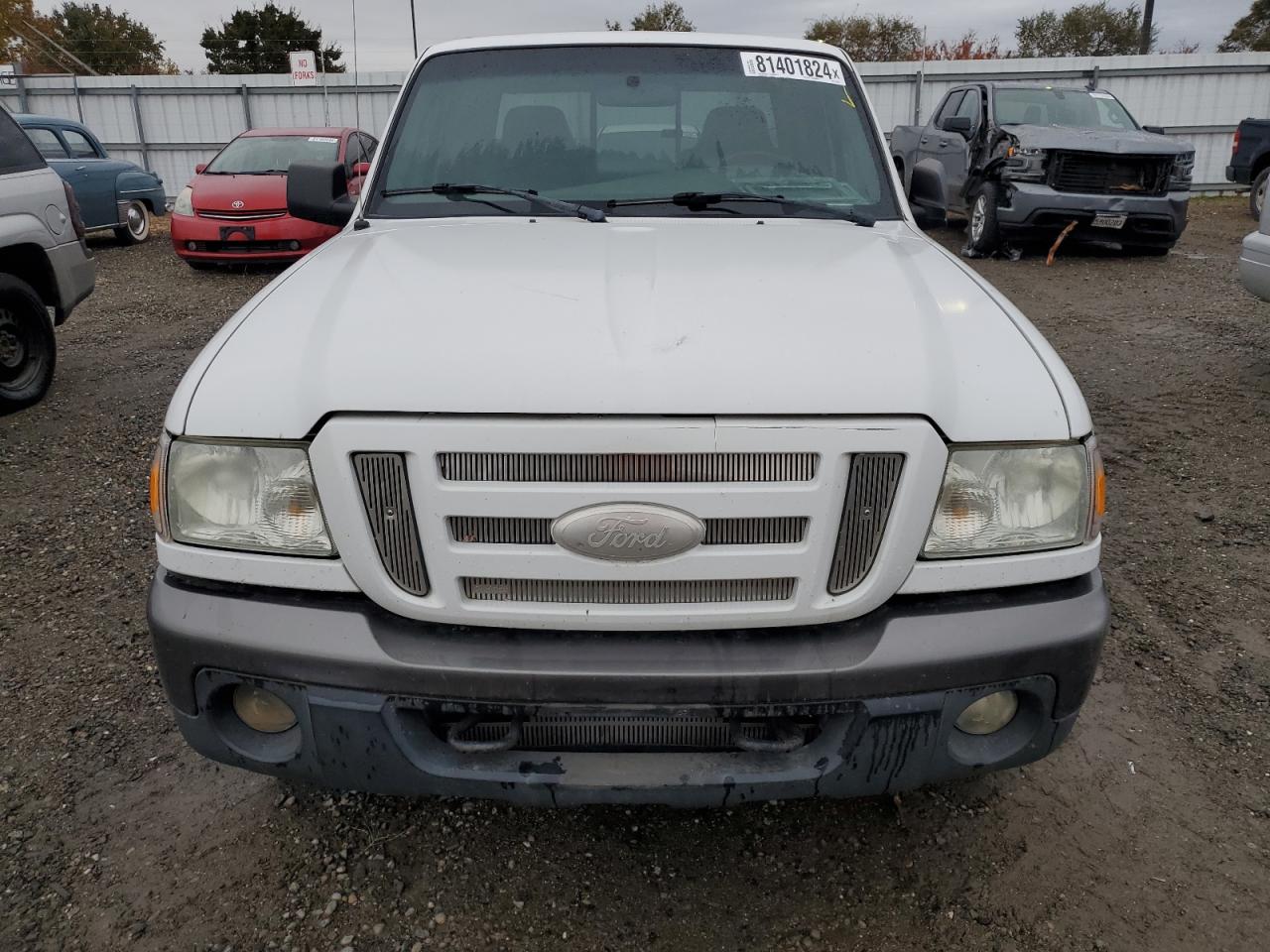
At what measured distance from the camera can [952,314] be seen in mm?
1994

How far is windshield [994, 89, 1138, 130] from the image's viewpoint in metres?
10.5

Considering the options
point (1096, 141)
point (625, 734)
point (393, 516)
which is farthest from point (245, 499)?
point (1096, 141)

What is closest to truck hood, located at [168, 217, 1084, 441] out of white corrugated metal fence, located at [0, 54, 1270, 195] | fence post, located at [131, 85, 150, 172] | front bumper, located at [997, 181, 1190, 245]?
front bumper, located at [997, 181, 1190, 245]

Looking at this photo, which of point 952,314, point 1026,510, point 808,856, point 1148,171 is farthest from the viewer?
→ point 1148,171

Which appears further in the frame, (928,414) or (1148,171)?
(1148,171)

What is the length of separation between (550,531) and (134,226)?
1339 cm

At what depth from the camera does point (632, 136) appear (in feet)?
10.0

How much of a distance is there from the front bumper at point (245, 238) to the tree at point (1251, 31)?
46.7m

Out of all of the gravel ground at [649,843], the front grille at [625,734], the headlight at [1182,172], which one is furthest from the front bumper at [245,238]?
the front grille at [625,734]

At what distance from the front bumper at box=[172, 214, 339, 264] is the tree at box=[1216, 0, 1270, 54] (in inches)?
1837

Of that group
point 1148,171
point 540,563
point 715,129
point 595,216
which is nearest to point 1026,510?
point 540,563

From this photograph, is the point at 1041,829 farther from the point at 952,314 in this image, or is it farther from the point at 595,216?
the point at 595,216

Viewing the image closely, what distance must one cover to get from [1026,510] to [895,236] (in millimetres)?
1215

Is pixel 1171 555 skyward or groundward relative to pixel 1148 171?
groundward
